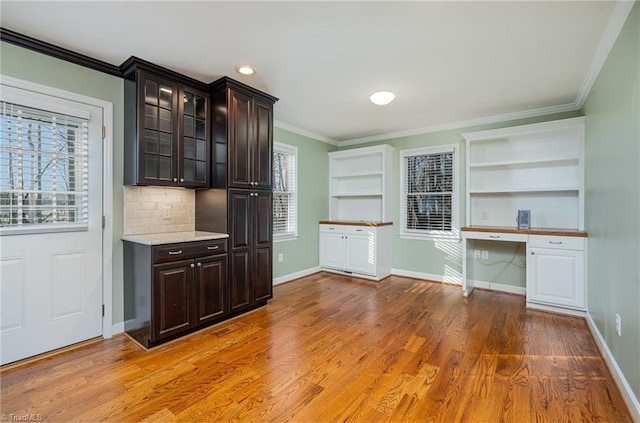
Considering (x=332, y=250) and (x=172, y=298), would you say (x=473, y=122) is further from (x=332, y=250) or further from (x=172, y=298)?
(x=172, y=298)

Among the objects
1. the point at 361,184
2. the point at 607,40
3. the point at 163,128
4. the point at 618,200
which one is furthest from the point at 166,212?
the point at 607,40

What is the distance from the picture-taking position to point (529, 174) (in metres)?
4.00

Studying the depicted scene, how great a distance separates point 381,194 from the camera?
16.6 ft

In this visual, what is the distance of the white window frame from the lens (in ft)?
14.7

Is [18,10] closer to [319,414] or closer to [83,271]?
[83,271]

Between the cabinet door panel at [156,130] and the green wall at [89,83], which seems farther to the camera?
the cabinet door panel at [156,130]

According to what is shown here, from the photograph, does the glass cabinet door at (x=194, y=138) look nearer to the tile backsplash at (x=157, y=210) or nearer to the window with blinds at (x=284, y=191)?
the tile backsplash at (x=157, y=210)

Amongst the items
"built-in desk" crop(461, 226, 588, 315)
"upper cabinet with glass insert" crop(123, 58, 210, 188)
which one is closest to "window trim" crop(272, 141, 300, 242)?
"upper cabinet with glass insert" crop(123, 58, 210, 188)

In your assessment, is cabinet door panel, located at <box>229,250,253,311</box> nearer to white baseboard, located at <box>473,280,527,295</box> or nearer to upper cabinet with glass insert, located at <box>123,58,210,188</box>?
upper cabinet with glass insert, located at <box>123,58,210,188</box>

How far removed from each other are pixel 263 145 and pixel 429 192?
2.78m

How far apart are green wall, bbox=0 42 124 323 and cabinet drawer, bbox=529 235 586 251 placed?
437cm

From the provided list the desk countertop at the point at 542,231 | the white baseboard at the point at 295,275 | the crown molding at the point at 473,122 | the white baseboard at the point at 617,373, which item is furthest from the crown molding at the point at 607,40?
the white baseboard at the point at 295,275

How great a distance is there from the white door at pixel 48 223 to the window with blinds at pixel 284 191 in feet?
7.65

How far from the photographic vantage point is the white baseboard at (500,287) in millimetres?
4004
